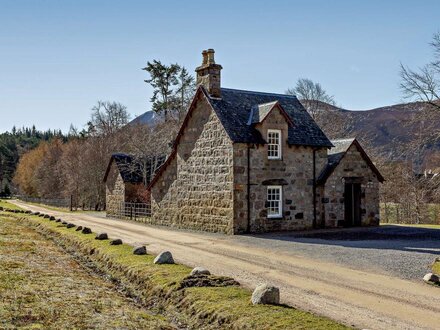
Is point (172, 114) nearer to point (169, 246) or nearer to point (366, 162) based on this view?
point (366, 162)

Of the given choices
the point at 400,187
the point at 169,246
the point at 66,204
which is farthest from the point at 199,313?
the point at 66,204

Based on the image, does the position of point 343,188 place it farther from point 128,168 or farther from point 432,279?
point 128,168

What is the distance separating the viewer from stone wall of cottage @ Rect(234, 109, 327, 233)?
2561 cm

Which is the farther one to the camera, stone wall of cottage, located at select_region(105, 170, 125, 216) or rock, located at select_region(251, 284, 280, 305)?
stone wall of cottage, located at select_region(105, 170, 125, 216)

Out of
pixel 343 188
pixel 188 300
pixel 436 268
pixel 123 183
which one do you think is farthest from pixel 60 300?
pixel 123 183

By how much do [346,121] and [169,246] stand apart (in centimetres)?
4319

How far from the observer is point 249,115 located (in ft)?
91.7

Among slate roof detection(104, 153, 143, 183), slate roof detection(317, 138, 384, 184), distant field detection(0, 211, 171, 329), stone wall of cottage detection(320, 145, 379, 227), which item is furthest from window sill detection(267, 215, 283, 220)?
slate roof detection(104, 153, 143, 183)

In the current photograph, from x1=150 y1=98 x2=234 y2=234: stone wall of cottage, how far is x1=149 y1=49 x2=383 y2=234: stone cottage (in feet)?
0.19

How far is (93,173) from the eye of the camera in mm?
62031

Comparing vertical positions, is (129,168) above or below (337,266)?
above

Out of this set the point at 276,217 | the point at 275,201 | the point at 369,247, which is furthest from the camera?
the point at 275,201

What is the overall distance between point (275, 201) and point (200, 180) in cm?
485

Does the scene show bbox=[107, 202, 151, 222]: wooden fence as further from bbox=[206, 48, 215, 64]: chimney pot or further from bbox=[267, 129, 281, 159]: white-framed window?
bbox=[206, 48, 215, 64]: chimney pot
